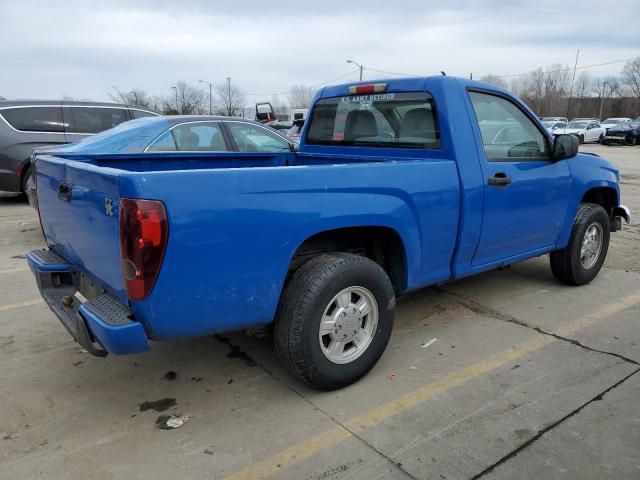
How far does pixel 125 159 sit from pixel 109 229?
170 centimetres

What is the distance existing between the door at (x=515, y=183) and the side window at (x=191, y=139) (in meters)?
3.93

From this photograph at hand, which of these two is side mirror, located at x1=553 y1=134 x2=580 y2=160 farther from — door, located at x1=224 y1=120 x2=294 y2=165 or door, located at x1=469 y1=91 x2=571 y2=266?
door, located at x1=224 y1=120 x2=294 y2=165

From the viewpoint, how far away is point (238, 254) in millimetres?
2482

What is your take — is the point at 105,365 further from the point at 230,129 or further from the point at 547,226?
the point at 230,129

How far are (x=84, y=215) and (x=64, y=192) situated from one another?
1.03ft

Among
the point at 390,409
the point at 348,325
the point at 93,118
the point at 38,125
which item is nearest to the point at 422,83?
the point at 348,325

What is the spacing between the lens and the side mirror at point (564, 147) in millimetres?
4188

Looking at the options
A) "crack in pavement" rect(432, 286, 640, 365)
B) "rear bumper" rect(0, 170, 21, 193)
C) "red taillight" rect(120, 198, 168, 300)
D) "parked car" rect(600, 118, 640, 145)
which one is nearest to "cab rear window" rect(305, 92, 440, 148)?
"crack in pavement" rect(432, 286, 640, 365)

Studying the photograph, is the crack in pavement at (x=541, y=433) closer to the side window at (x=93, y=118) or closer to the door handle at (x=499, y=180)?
the door handle at (x=499, y=180)

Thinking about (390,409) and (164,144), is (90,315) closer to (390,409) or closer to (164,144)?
(390,409)

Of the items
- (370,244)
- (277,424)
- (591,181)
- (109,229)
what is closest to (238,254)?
(109,229)

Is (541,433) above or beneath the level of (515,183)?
beneath

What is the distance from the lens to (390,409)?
293 cm

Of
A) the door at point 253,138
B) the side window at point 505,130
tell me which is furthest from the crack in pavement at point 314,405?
the door at point 253,138
